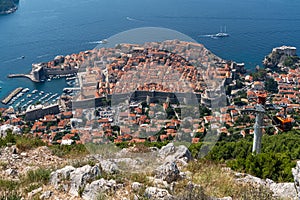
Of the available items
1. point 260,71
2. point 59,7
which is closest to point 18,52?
point 59,7

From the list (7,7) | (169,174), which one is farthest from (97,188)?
(7,7)

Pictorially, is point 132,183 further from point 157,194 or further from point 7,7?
point 7,7

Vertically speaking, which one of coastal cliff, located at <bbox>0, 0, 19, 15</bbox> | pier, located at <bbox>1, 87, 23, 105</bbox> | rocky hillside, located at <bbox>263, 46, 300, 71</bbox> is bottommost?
pier, located at <bbox>1, 87, 23, 105</bbox>

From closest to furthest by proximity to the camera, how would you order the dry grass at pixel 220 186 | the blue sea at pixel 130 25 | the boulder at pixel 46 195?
1. the dry grass at pixel 220 186
2. the boulder at pixel 46 195
3. the blue sea at pixel 130 25

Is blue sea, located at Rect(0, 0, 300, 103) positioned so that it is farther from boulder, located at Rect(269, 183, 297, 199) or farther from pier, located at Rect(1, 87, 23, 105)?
boulder, located at Rect(269, 183, 297, 199)

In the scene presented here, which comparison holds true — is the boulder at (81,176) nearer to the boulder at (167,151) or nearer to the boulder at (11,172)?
the boulder at (11,172)

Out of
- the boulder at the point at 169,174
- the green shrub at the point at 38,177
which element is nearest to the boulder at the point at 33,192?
the green shrub at the point at 38,177

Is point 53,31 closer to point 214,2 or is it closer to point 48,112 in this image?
point 48,112

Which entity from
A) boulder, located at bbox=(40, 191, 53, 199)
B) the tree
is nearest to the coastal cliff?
the tree

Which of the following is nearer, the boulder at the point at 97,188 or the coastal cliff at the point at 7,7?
the boulder at the point at 97,188
